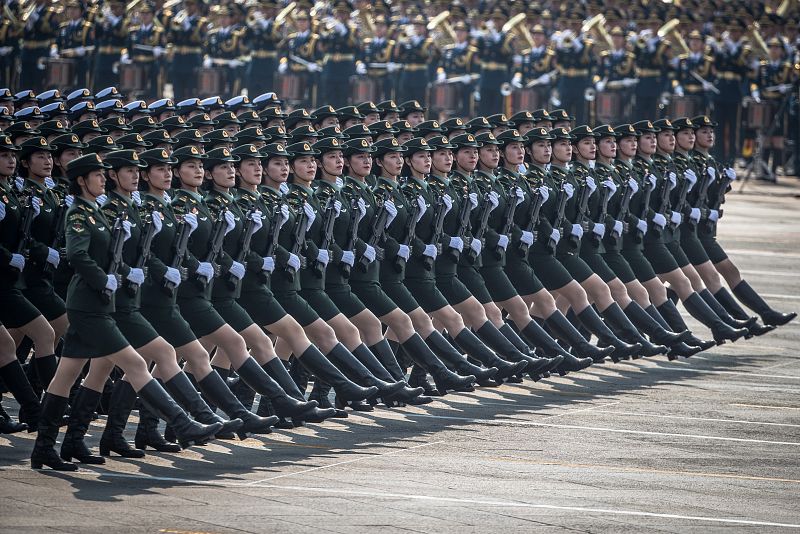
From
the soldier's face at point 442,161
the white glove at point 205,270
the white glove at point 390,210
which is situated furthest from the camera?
the soldier's face at point 442,161

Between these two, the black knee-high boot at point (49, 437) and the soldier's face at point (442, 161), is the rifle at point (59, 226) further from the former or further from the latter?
the soldier's face at point (442, 161)

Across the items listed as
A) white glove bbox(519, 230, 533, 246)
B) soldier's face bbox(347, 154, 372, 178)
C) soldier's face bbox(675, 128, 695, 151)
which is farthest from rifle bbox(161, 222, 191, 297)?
soldier's face bbox(675, 128, 695, 151)

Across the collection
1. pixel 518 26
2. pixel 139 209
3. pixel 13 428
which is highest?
pixel 518 26

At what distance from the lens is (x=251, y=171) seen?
1373 centimetres

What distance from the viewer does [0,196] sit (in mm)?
13039

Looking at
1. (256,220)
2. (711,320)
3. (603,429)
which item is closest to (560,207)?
(711,320)

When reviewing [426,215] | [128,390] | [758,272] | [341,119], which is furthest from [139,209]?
[758,272]

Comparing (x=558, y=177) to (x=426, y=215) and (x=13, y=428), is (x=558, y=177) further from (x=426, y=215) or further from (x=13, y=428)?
(x=13, y=428)

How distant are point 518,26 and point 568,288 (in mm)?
16906

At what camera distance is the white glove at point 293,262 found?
45.5 ft

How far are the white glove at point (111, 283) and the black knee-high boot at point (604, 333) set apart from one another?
600 centimetres

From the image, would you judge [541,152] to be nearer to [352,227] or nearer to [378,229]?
[378,229]

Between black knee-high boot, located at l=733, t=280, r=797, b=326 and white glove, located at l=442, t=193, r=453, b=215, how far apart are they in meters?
4.38

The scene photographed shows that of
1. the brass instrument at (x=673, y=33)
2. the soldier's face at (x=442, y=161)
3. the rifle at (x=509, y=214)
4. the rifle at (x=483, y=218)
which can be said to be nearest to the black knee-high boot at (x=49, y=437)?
the soldier's face at (x=442, y=161)
